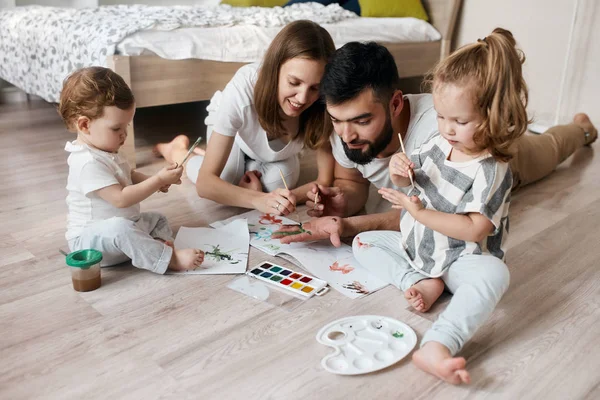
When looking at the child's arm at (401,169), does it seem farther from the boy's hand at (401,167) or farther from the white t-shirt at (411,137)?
the white t-shirt at (411,137)

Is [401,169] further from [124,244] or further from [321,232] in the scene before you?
[124,244]

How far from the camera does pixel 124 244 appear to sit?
1252 mm

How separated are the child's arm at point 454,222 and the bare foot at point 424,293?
141mm

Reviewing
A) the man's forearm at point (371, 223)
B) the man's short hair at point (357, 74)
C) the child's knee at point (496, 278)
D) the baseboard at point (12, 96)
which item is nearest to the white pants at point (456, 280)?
the child's knee at point (496, 278)

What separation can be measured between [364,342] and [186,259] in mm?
472

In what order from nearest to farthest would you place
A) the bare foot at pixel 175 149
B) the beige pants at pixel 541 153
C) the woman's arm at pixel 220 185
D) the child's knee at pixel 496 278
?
the child's knee at pixel 496 278 < the woman's arm at pixel 220 185 < the beige pants at pixel 541 153 < the bare foot at pixel 175 149

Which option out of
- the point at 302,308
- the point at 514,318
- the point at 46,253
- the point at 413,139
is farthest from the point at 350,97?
the point at 46,253

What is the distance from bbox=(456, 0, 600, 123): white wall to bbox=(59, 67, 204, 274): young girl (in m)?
2.37

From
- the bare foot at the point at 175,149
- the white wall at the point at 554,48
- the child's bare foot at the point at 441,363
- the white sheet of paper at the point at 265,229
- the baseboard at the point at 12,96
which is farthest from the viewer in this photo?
the baseboard at the point at 12,96

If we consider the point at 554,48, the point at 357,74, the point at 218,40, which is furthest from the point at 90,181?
the point at 554,48

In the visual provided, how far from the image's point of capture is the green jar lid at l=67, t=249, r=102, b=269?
1167 mm

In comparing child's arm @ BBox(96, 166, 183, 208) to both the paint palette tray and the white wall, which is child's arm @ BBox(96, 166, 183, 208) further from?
the white wall

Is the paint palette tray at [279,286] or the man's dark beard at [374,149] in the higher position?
the man's dark beard at [374,149]

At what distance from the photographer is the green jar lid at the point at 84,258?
1.17 meters
